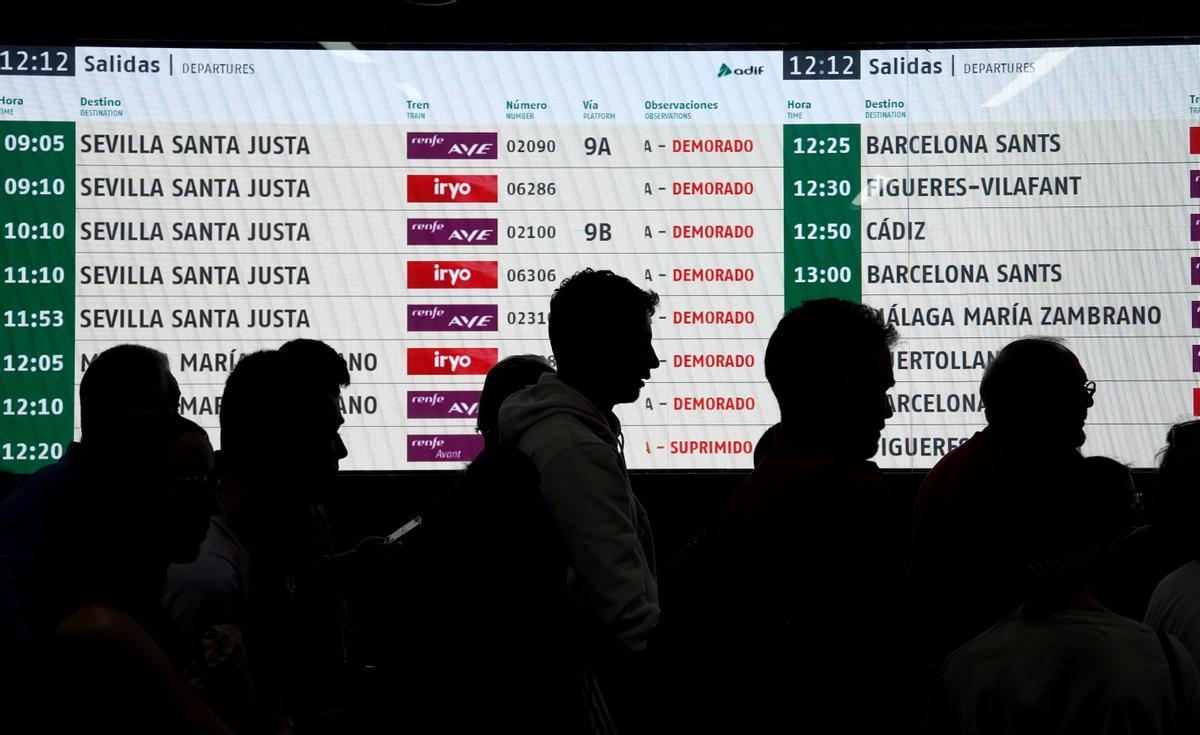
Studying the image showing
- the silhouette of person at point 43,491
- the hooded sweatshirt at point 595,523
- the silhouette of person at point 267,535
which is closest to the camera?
the hooded sweatshirt at point 595,523

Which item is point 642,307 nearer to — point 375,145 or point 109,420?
point 109,420

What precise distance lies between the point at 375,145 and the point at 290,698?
2.22 metres

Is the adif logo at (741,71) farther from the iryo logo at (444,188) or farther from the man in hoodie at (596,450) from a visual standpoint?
the man in hoodie at (596,450)

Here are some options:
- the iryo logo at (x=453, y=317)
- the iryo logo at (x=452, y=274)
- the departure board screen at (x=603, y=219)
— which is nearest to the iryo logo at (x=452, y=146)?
the departure board screen at (x=603, y=219)

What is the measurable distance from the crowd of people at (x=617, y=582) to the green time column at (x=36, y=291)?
5.76 ft

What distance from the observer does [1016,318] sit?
3.71 meters

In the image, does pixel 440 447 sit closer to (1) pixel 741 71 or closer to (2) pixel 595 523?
(1) pixel 741 71

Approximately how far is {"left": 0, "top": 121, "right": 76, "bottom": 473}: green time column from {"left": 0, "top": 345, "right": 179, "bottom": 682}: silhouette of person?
3.23ft

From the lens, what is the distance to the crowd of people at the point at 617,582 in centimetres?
150

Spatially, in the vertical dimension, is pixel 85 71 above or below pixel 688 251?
above

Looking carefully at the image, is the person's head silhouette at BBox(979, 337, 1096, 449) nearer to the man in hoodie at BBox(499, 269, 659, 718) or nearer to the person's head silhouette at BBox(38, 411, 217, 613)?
the man in hoodie at BBox(499, 269, 659, 718)

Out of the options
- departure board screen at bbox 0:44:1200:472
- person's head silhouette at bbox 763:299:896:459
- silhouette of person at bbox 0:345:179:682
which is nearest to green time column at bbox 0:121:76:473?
departure board screen at bbox 0:44:1200:472

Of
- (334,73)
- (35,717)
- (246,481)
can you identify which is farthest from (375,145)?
(35,717)

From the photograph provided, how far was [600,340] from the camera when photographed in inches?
78.9
